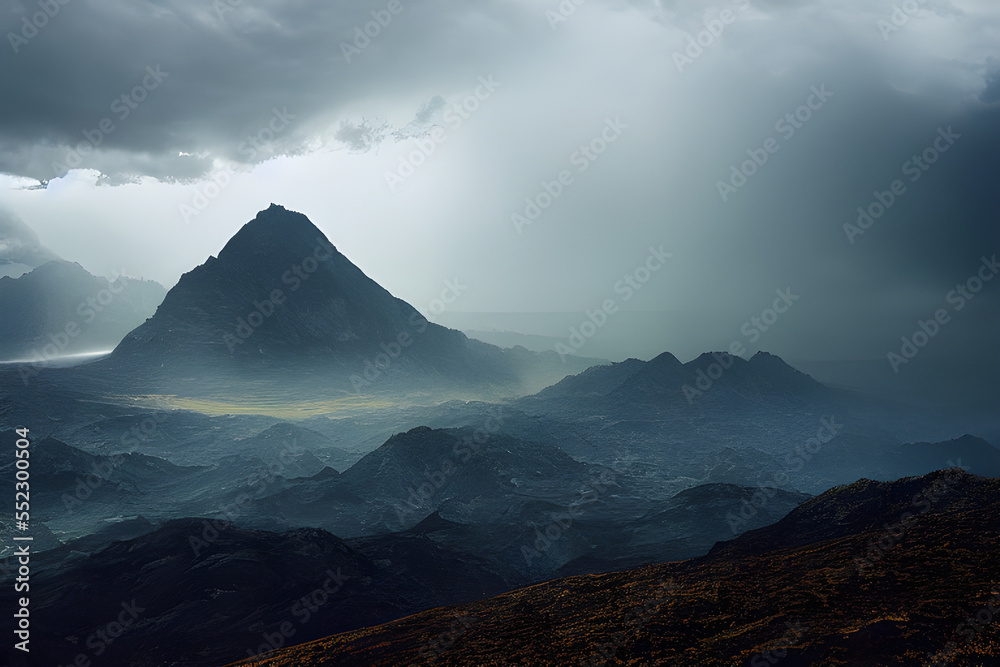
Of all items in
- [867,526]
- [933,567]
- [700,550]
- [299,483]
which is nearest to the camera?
[933,567]

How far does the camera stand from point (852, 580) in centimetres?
3691

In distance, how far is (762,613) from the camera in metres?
34.7

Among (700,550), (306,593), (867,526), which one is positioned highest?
(867,526)

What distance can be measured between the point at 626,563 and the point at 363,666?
90.4 metres

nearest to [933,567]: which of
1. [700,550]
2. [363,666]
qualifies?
[363,666]

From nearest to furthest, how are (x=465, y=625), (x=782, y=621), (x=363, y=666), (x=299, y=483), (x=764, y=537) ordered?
(x=782, y=621) → (x=363, y=666) → (x=465, y=625) → (x=764, y=537) → (x=299, y=483)

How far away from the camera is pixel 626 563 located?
11875 centimetres

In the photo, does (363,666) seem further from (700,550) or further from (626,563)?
(700,550)

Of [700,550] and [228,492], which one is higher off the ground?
[228,492]

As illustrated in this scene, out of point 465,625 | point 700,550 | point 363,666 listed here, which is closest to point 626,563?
point 700,550

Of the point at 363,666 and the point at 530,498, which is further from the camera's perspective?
the point at 530,498

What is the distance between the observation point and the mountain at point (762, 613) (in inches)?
1077

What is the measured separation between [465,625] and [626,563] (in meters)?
83.3

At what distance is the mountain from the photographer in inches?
1077
